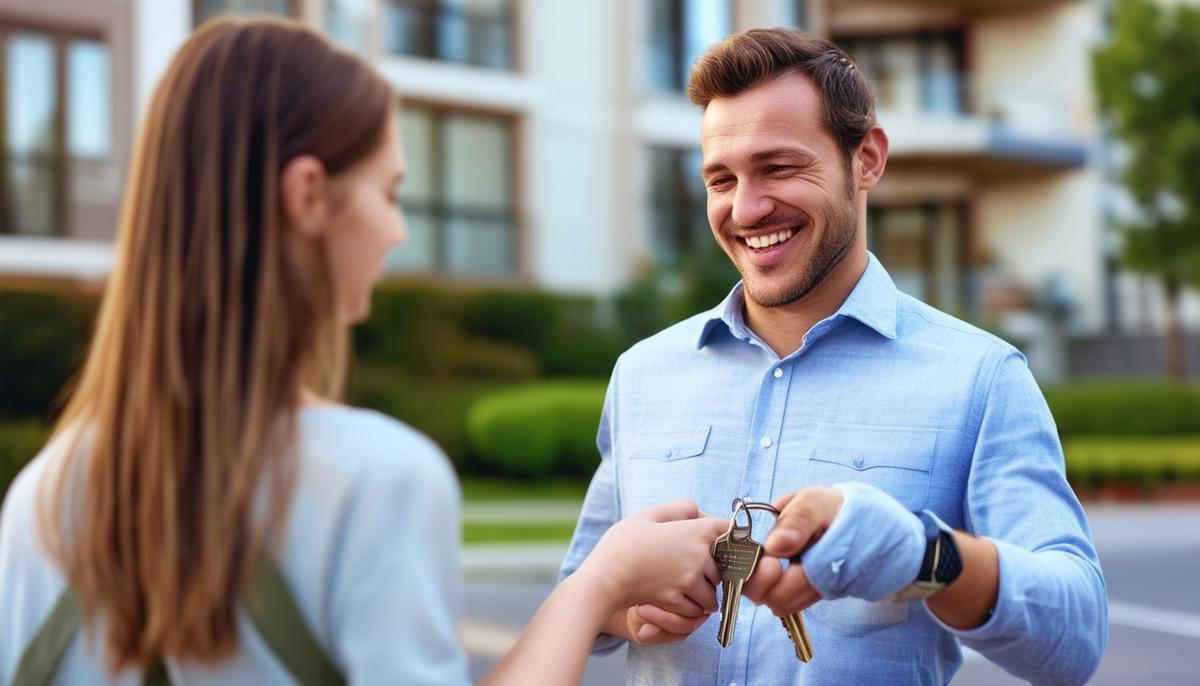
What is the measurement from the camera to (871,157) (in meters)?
2.83

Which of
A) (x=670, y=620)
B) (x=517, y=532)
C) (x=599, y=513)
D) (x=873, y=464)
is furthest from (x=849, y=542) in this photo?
(x=517, y=532)

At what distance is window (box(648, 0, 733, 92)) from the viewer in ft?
91.6

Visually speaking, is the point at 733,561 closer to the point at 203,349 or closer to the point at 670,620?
the point at 670,620

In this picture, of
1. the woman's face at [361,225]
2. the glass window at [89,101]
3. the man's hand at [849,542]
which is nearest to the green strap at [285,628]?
the woman's face at [361,225]

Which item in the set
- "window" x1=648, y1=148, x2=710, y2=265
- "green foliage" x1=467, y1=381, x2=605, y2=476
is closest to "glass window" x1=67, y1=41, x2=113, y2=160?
"green foliage" x1=467, y1=381, x2=605, y2=476

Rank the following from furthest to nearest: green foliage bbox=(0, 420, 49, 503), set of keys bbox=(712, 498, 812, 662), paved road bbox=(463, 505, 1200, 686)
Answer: green foliage bbox=(0, 420, 49, 503) → paved road bbox=(463, 505, 1200, 686) → set of keys bbox=(712, 498, 812, 662)

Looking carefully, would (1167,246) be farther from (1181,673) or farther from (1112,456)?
(1181,673)

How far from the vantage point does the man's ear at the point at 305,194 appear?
5.46ft

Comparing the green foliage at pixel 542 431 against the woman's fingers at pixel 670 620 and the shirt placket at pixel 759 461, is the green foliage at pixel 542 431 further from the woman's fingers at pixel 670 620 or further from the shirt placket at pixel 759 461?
the woman's fingers at pixel 670 620

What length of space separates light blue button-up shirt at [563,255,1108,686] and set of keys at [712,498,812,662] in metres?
0.23

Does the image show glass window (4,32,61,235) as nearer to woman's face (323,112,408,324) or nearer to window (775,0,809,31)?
window (775,0,809,31)

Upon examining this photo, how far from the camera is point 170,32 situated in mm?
22172

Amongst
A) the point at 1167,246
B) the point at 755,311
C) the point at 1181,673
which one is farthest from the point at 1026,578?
the point at 1167,246

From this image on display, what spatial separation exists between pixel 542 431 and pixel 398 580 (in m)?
17.7
